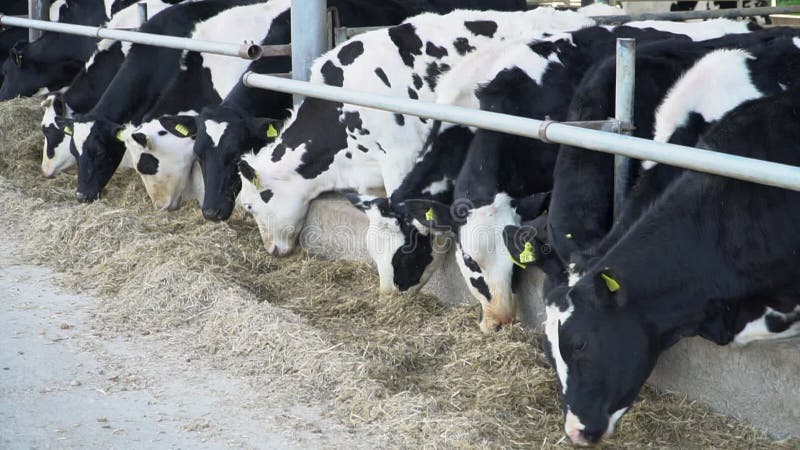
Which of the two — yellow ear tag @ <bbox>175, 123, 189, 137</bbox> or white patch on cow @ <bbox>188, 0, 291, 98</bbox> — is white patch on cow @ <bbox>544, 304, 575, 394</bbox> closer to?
yellow ear tag @ <bbox>175, 123, 189, 137</bbox>

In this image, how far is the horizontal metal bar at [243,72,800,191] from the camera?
358 centimetres

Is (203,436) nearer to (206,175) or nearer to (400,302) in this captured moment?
(400,302)

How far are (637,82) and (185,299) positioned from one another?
296 cm

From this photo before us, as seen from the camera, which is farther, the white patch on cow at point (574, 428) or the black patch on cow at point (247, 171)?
the black patch on cow at point (247, 171)

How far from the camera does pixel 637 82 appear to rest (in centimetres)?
575

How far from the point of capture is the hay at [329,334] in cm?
462

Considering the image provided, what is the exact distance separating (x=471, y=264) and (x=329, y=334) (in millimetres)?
883

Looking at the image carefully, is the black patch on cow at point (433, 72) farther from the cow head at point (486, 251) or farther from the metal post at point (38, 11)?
the metal post at point (38, 11)

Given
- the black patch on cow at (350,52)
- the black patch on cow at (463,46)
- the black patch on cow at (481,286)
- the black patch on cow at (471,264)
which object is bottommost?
the black patch on cow at (481,286)

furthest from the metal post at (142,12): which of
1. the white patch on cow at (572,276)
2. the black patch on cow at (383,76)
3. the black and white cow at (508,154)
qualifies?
the white patch on cow at (572,276)

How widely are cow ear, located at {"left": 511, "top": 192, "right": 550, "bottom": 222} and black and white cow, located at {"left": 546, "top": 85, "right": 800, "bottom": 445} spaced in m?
1.39

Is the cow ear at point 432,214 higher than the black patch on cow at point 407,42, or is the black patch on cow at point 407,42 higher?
the black patch on cow at point 407,42

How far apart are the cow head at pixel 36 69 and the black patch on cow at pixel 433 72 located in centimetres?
626

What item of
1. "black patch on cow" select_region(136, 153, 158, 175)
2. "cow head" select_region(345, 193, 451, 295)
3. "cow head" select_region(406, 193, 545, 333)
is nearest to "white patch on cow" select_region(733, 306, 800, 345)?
"cow head" select_region(406, 193, 545, 333)
